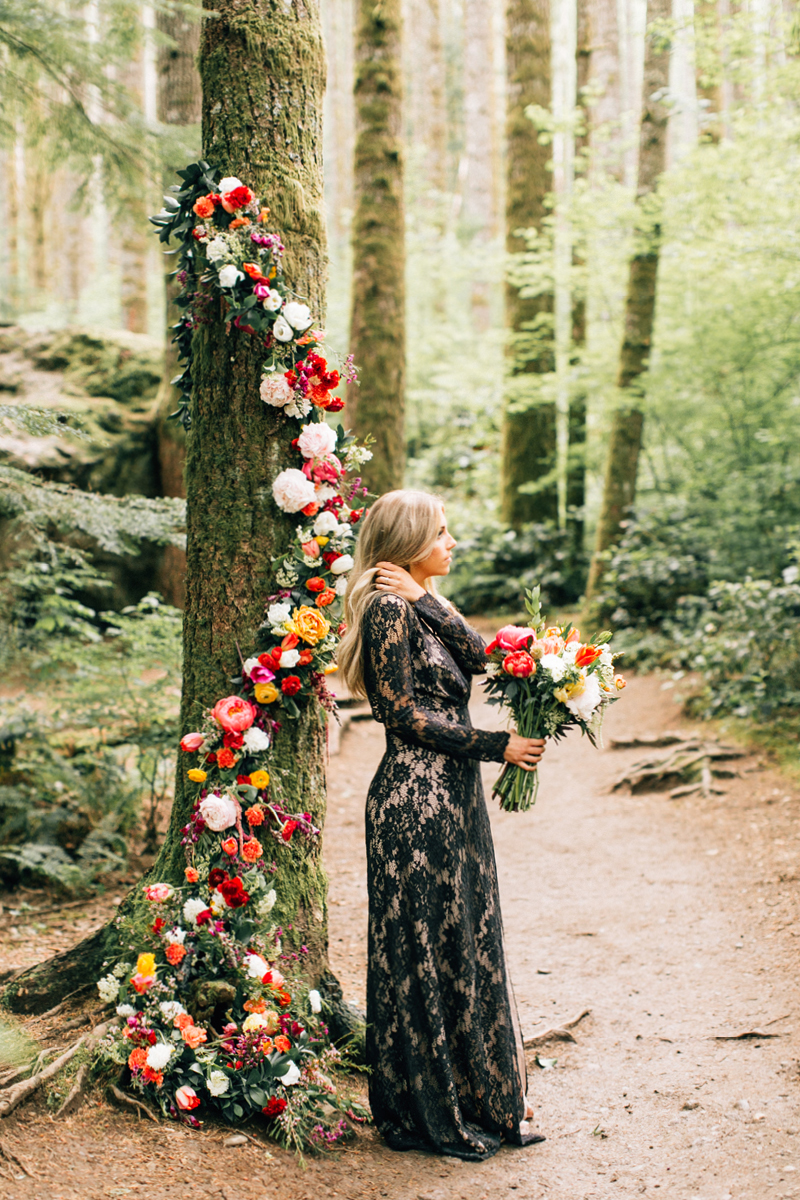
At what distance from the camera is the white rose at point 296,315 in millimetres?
3229

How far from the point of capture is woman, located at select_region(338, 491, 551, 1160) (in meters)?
3.05

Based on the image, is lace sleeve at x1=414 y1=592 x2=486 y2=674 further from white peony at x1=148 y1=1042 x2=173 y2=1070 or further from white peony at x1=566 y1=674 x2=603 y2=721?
white peony at x1=148 y1=1042 x2=173 y2=1070

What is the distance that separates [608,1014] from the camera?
14.0 feet

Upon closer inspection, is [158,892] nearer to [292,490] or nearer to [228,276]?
[292,490]

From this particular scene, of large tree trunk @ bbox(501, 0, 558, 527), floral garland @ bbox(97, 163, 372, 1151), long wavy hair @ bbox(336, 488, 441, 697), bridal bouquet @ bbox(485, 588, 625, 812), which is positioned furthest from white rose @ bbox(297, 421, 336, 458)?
large tree trunk @ bbox(501, 0, 558, 527)

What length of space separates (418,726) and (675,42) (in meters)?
9.52

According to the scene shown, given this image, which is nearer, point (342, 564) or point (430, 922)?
point (430, 922)

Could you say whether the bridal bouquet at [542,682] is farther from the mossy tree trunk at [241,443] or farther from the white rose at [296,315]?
the white rose at [296,315]

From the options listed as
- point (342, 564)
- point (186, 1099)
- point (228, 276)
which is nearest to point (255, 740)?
point (342, 564)

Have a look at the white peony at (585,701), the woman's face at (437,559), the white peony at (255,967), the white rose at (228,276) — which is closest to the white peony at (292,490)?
the woman's face at (437,559)

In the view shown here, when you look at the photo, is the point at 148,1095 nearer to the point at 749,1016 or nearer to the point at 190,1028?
the point at 190,1028

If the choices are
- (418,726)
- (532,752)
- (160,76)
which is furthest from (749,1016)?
(160,76)

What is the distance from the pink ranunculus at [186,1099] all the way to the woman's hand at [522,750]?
147cm

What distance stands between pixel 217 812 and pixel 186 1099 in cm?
89
